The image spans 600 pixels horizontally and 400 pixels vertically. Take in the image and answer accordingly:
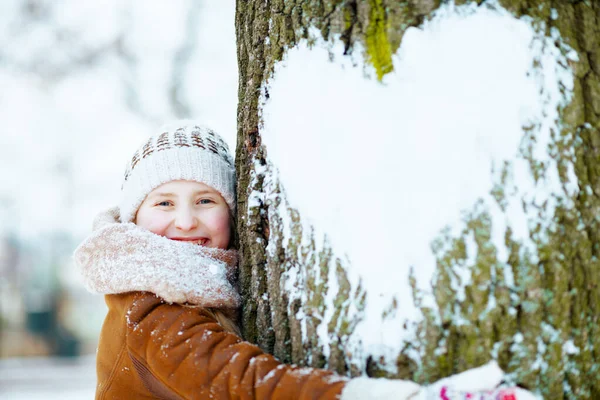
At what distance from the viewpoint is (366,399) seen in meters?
1.24

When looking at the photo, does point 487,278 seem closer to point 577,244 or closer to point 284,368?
point 577,244

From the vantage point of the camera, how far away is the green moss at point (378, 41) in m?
1.38

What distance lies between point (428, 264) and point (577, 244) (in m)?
0.33

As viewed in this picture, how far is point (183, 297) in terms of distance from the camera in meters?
1.63

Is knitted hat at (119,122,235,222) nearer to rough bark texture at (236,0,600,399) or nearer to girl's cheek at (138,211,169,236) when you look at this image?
girl's cheek at (138,211,169,236)

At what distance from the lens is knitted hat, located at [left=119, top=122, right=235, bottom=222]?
77.3 inches

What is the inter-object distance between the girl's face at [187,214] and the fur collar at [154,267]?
0.27ft

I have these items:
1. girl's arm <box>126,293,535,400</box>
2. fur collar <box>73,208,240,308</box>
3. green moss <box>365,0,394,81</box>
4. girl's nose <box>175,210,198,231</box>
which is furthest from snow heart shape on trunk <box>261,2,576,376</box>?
girl's nose <box>175,210,198,231</box>

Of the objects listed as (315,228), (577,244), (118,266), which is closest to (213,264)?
(118,266)

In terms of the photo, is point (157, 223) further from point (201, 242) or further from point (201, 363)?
point (201, 363)

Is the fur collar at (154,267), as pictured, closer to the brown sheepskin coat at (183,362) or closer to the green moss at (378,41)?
the brown sheepskin coat at (183,362)

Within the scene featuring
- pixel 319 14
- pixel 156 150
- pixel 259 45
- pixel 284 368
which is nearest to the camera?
pixel 284 368

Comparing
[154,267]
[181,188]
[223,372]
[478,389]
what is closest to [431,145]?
[478,389]

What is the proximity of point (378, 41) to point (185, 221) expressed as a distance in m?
0.85
